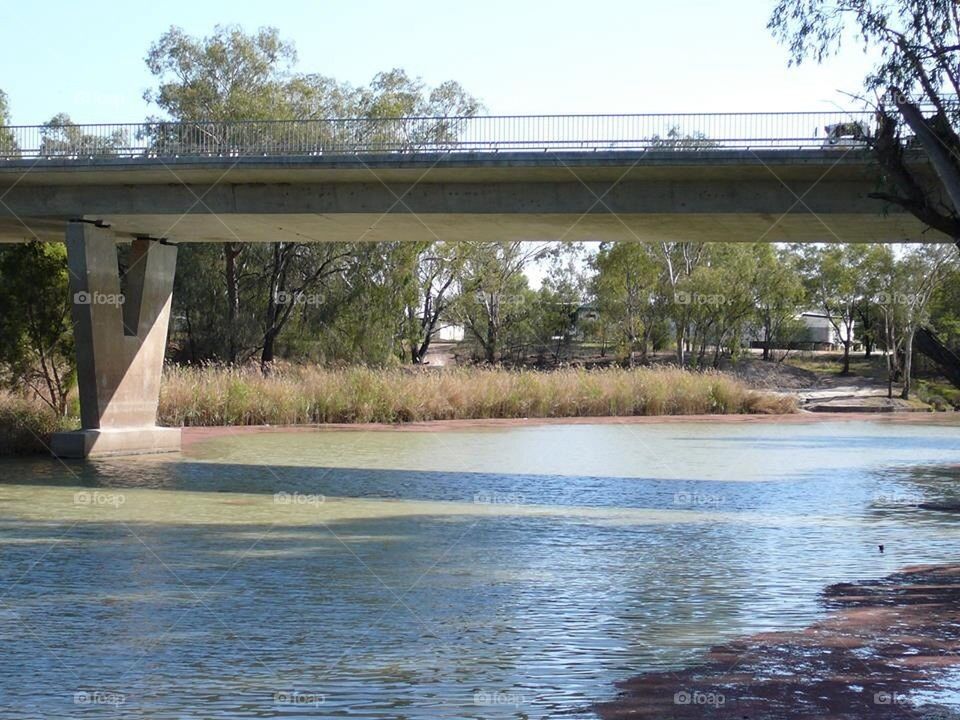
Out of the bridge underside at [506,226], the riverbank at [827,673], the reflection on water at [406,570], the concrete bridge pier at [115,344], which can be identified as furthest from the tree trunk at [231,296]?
the riverbank at [827,673]

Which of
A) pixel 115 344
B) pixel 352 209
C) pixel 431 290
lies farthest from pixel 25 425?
Answer: pixel 431 290

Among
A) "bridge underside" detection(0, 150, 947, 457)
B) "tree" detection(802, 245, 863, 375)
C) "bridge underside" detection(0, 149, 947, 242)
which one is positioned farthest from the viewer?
"tree" detection(802, 245, 863, 375)

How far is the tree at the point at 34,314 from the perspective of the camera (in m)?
28.5

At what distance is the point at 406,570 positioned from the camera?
13789mm

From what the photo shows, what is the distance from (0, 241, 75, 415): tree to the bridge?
0.98 m

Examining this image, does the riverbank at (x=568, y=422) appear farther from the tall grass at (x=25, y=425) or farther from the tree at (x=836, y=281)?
the tree at (x=836, y=281)

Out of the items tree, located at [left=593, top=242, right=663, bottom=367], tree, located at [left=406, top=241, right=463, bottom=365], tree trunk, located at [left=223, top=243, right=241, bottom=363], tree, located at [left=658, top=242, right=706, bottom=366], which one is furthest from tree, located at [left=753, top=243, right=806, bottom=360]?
tree trunk, located at [left=223, top=243, right=241, bottom=363]

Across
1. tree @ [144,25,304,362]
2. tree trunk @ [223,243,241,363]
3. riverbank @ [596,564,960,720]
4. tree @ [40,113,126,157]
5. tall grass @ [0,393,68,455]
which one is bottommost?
riverbank @ [596,564,960,720]

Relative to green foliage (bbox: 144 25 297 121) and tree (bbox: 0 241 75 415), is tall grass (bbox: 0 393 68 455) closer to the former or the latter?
tree (bbox: 0 241 75 415)

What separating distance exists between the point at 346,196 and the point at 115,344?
22.2 feet

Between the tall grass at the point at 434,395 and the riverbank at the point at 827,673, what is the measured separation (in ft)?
87.0

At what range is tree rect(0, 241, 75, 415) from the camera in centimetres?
2847

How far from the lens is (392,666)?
942 centimetres

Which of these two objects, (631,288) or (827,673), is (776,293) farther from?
(827,673)
